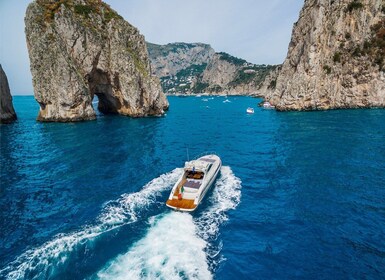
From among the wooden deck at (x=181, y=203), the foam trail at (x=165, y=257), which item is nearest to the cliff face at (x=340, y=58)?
the wooden deck at (x=181, y=203)

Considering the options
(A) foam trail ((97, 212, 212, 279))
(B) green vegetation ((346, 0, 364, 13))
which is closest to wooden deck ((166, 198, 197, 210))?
(A) foam trail ((97, 212, 212, 279))

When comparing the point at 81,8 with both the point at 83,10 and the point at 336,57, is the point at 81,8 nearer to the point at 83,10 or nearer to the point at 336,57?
the point at 83,10

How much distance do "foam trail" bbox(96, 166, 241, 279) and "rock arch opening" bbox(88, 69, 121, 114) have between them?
65930 millimetres

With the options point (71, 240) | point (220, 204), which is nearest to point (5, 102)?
point (71, 240)

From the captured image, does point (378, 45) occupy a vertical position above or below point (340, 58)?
above

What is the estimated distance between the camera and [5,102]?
75.8 metres

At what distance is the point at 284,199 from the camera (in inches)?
965

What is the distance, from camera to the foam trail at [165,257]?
14773 mm

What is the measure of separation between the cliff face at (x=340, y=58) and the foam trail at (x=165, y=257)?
84634 mm

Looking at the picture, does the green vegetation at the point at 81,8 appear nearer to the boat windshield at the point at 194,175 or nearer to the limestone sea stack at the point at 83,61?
the limestone sea stack at the point at 83,61

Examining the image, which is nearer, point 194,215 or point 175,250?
point 175,250

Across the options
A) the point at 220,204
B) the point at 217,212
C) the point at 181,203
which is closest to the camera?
the point at 217,212

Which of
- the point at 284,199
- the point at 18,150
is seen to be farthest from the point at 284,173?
the point at 18,150

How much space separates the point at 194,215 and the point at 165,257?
6027 millimetres
